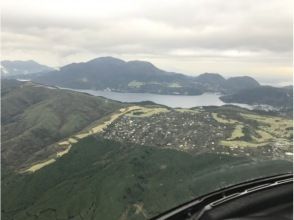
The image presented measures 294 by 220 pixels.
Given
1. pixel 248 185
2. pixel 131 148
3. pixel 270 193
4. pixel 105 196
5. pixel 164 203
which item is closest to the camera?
pixel 270 193

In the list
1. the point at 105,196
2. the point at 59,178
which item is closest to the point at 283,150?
the point at 105,196

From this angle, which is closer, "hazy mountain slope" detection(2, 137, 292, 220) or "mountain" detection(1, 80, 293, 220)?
"hazy mountain slope" detection(2, 137, 292, 220)

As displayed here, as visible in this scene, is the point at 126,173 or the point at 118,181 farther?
the point at 126,173

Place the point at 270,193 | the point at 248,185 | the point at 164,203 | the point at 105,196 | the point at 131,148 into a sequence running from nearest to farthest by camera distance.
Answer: the point at 270,193 < the point at 248,185 < the point at 164,203 < the point at 105,196 < the point at 131,148

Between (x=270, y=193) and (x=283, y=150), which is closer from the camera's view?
(x=270, y=193)

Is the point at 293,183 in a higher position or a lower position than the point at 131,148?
higher

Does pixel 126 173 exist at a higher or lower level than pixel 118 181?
higher

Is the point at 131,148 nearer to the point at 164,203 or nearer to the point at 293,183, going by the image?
the point at 164,203

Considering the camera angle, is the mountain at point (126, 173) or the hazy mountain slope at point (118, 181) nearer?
the hazy mountain slope at point (118, 181)
